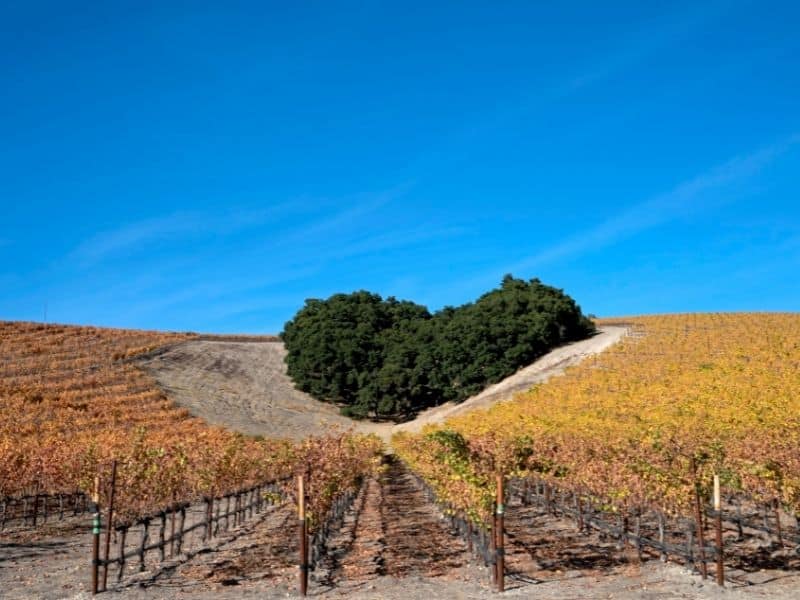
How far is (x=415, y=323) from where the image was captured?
84.6 m

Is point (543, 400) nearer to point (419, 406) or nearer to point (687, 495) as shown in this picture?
point (419, 406)

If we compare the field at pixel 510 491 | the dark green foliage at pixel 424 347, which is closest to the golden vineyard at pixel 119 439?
the field at pixel 510 491

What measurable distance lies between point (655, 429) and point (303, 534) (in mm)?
11953

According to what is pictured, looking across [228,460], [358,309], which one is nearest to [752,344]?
[358,309]

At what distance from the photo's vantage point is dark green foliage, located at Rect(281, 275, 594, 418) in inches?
2899

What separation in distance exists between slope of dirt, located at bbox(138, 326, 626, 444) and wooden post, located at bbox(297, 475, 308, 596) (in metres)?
49.8

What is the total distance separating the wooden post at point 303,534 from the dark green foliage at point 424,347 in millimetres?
58546

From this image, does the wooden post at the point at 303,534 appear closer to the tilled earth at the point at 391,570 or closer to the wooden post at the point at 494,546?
the tilled earth at the point at 391,570

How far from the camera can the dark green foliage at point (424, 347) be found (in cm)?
7362

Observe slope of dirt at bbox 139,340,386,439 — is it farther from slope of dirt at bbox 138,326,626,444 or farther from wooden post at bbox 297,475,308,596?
wooden post at bbox 297,475,308,596

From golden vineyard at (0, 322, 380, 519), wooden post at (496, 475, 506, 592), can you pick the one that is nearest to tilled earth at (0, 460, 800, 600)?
wooden post at (496, 475, 506, 592)

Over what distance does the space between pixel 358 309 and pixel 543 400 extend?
1435 inches

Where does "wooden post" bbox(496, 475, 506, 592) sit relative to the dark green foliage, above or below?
below

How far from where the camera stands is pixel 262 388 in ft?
265
